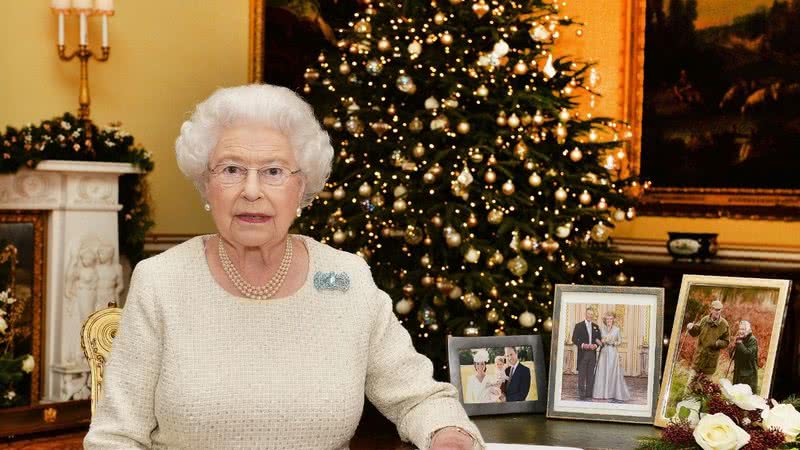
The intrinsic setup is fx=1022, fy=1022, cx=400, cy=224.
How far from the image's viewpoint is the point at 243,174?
2410mm

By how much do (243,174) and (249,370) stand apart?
46 cm

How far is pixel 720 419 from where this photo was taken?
2.19 m

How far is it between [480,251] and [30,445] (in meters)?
2.81

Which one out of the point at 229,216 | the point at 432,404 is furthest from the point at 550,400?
the point at 229,216

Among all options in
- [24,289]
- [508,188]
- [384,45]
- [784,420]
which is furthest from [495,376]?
[24,289]

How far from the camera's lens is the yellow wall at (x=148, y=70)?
7.23 metres

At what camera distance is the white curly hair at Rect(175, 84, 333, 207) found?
2.43 meters

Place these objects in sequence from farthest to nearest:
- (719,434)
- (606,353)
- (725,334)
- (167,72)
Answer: (167,72), (606,353), (725,334), (719,434)

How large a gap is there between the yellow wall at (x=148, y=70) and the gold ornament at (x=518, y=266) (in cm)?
358

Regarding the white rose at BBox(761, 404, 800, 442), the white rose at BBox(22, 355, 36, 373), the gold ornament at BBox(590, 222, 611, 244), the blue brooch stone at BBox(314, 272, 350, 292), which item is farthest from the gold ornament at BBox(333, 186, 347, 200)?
the white rose at BBox(761, 404, 800, 442)

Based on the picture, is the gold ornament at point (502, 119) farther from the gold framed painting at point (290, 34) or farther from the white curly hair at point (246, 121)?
the gold framed painting at point (290, 34)

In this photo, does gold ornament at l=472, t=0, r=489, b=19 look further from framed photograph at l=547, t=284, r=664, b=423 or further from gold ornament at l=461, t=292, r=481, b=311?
framed photograph at l=547, t=284, r=664, b=423

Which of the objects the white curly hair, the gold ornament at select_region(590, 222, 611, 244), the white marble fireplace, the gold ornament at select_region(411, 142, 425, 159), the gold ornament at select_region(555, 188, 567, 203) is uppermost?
the white curly hair

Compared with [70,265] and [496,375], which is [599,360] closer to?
[496,375]
